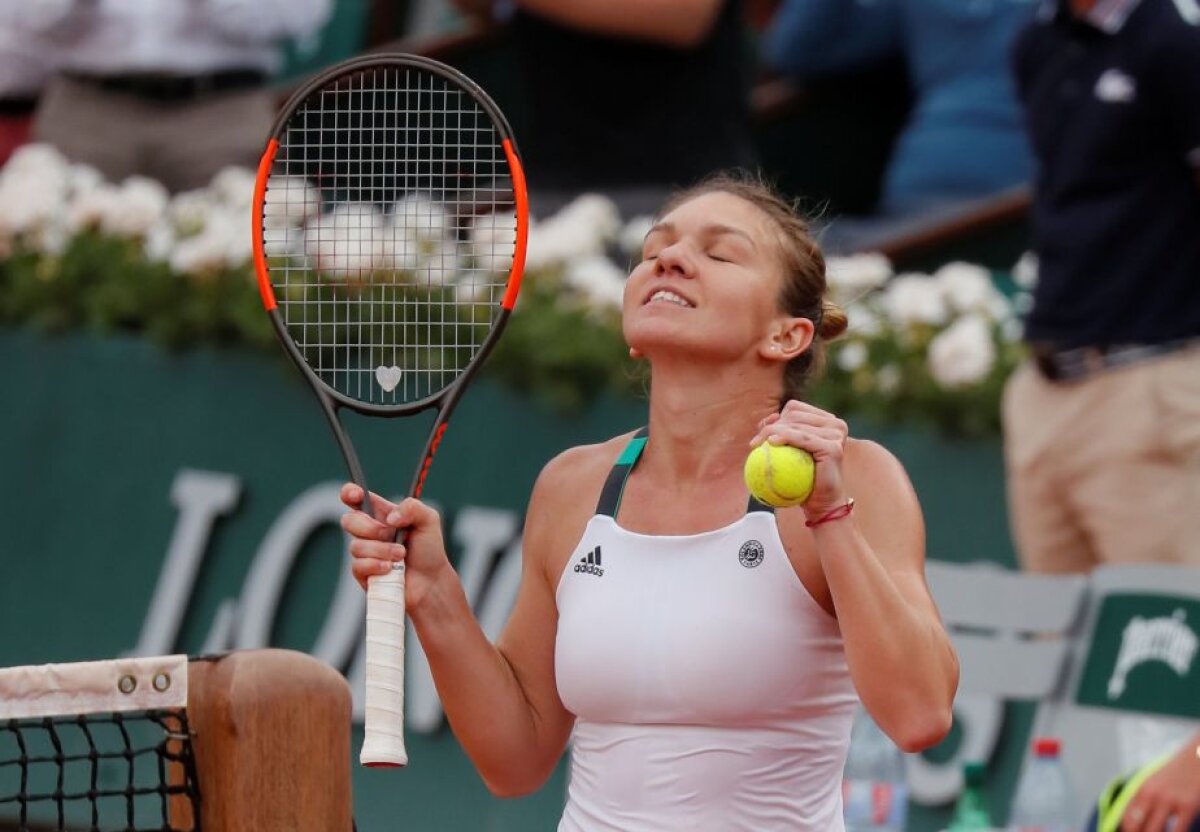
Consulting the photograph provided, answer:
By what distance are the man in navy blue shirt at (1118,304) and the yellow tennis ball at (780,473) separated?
2.48 metres

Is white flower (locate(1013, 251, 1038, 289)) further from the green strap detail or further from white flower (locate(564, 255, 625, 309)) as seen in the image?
the green strap detail

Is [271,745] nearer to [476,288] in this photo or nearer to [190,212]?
[476,288]

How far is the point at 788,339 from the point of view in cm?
297

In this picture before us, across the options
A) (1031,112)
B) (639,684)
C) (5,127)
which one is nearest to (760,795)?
(639,684)

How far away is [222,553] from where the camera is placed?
6.13 m

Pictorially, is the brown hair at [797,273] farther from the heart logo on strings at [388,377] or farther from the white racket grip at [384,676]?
the white racket grip at [384,676]

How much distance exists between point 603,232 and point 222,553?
129 centimetres

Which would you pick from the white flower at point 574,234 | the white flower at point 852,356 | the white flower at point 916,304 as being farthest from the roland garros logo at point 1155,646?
the white flower at point 574,234

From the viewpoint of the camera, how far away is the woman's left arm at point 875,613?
2.63 metres

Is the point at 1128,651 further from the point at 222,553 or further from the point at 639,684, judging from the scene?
the point at 222,553

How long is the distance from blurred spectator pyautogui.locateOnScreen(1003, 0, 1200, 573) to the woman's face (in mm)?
2116

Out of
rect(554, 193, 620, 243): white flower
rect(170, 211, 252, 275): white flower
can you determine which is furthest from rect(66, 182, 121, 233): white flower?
rect(554, 193, 620, 243): white flower

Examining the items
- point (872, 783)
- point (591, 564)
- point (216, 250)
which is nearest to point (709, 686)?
point (591, 564)

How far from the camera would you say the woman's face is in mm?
2893
